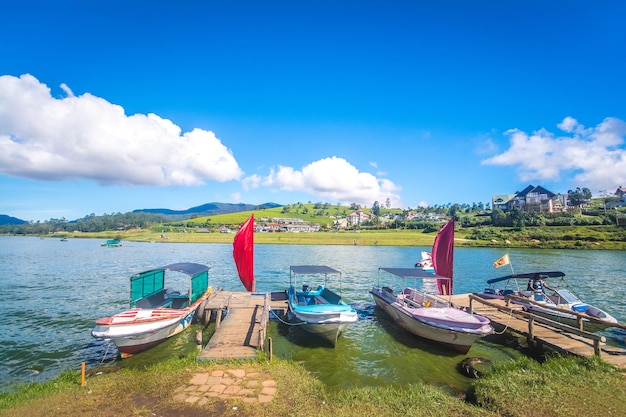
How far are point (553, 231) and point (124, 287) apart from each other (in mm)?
118505

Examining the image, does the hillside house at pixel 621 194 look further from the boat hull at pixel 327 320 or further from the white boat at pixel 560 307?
the boat hull at pixel 327 320

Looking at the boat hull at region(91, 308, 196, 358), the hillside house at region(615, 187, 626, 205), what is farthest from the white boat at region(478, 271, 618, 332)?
the hillside house at region(615, 187, 626, 205)

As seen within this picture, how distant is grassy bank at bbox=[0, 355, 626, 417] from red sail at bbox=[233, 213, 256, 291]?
963 cm

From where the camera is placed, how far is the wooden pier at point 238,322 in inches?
562

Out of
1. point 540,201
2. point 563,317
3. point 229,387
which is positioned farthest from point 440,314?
point 540,201

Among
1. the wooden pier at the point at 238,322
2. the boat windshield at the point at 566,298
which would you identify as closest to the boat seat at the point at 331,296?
the wooden pier at the point at 238,322

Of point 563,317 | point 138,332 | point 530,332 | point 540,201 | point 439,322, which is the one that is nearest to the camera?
point 138,332

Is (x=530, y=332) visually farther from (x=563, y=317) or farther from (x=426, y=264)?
(x=426, y=264)

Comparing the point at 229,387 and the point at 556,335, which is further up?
the point at 229,387

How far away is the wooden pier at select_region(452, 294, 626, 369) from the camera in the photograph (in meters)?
13.4

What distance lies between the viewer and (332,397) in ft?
36.1

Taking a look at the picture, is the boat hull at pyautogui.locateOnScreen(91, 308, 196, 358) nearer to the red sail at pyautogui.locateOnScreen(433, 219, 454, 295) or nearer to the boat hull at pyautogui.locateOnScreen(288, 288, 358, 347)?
the boat hull at pyautogui.locateOnScreen(288, 288, 358, 347)

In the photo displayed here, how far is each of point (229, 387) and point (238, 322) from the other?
26.2ft

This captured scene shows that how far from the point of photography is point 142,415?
9469 mm
